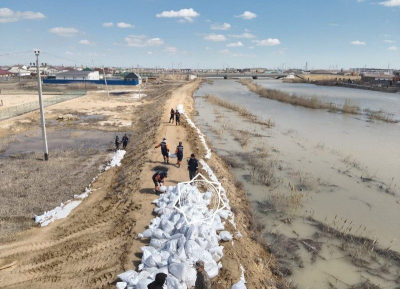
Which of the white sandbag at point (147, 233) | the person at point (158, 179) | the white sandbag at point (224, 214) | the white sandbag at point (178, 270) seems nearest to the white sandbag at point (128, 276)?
the white sandbag at point (178, 270)

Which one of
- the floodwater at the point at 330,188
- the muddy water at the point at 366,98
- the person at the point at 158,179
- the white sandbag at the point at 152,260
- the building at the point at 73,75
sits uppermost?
the building at the point at 73,75

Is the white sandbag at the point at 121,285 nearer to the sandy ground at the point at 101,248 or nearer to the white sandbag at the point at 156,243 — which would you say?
the sandy ground at the point at 101,248

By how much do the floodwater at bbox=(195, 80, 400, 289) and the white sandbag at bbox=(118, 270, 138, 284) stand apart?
3.91 metres

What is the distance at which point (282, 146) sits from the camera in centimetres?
1828

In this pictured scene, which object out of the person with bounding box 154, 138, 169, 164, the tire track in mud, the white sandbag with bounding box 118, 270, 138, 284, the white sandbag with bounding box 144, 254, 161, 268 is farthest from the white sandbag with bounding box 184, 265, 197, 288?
the person with bounding box 154, 138, 169, 164

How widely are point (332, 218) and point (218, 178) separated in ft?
13.8

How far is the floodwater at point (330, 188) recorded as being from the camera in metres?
7.39

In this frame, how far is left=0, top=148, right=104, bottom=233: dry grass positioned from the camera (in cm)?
889

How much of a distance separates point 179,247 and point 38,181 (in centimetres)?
805

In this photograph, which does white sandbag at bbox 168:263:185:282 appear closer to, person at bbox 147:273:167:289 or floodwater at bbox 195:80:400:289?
person at bbox 147:273:167:289

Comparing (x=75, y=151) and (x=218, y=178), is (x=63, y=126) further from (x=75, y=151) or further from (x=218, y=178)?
(x=218, y=178)

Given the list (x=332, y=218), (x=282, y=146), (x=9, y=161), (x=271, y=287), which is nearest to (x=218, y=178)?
(x=332, y=218)

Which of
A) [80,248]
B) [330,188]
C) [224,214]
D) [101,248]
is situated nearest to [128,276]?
[101,248]

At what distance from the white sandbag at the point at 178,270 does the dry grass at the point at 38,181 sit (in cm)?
521
